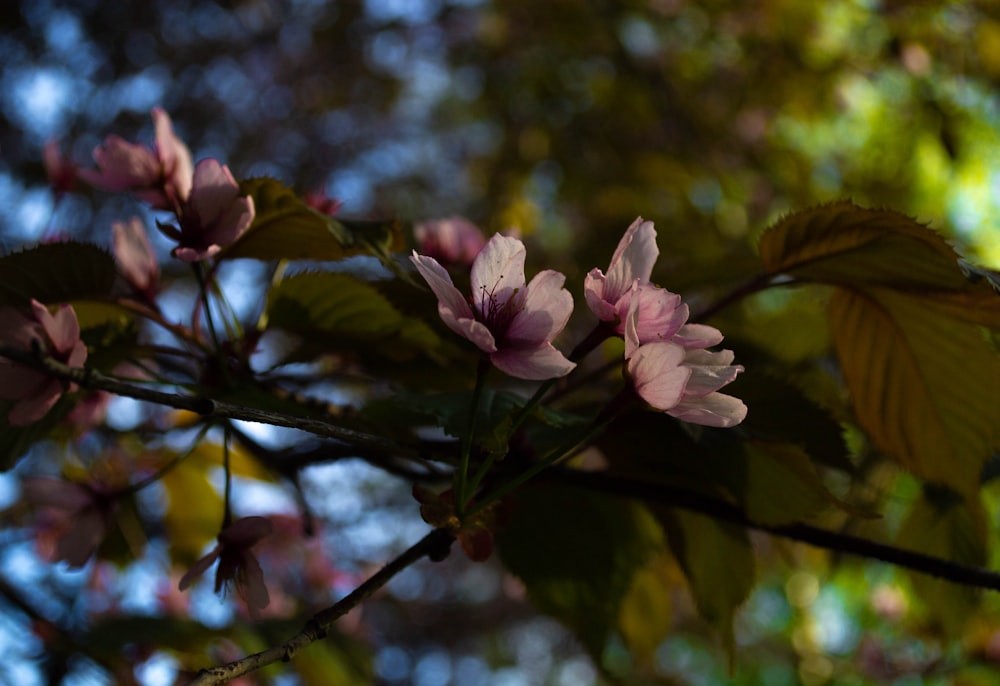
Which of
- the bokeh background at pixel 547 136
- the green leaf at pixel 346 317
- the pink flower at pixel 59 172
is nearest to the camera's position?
the green leaf at pixel 346 317

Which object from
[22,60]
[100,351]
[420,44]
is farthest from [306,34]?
[100,351]

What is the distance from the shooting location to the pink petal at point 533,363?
381mm

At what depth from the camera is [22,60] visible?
269cm

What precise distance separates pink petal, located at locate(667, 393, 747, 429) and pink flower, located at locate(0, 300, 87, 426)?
0.28 m

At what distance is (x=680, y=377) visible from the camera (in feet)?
1.21

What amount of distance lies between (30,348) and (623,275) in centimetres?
27

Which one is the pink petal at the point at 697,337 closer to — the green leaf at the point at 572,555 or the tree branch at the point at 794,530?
the tree branch at the point at 794,530

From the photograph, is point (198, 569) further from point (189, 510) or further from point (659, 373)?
point (189, 510)

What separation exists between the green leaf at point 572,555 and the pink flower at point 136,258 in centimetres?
30

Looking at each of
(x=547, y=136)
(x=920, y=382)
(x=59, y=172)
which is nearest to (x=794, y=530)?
(x=920, y=382)

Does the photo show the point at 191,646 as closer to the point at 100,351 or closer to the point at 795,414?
the point at 100,351

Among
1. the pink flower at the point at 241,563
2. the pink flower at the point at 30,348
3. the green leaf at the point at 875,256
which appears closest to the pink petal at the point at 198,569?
the pink flower at the point at 241,563

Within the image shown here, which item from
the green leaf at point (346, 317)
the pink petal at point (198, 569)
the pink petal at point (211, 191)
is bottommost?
the pink petal at point (198, 569)

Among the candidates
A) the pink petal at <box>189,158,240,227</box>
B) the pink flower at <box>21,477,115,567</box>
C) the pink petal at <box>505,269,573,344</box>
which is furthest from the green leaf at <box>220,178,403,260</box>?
the pink flower at <box>21,477,115,567</box>
